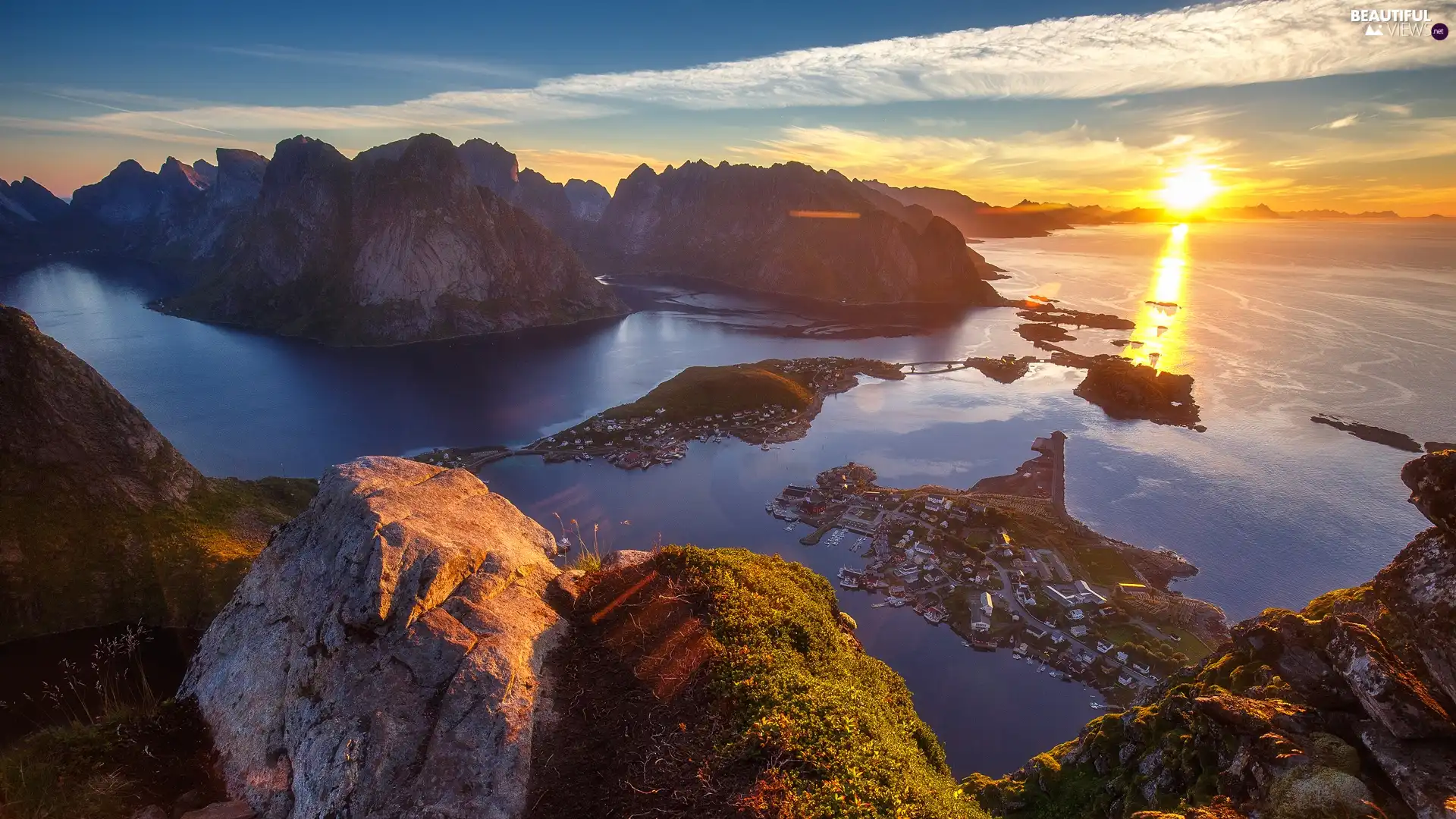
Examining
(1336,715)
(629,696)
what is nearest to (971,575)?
(1336,715)

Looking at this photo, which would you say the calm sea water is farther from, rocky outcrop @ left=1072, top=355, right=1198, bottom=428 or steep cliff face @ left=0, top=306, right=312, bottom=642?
steep cliff face @ left=0, top=306, right=312, bottom=642

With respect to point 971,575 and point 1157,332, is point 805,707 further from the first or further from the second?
point 1157,332

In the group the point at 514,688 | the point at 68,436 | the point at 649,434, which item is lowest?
the point at 649,434

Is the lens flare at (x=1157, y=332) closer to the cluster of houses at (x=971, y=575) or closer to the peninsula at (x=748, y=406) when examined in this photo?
the peninsula at (x=748, y=406)

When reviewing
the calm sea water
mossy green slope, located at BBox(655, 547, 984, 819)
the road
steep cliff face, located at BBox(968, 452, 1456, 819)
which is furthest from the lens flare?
mossy green slope, located at BBox(655, 547, 984, 819)

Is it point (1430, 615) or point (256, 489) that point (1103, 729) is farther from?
point (256, 489)
